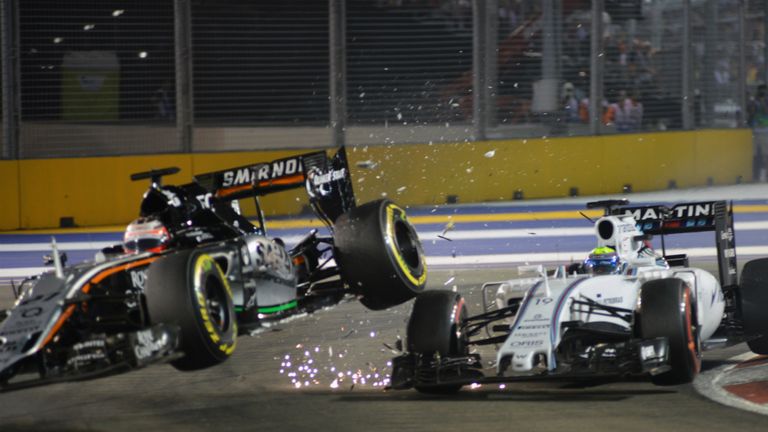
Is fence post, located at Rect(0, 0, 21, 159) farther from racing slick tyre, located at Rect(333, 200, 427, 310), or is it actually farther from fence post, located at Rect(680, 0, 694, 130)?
fence post, located at Rect(680, 0, 694, 130)

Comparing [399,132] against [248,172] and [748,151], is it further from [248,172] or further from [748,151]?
[248,172]

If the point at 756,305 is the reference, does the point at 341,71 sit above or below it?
above

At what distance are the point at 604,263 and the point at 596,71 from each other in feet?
41.6

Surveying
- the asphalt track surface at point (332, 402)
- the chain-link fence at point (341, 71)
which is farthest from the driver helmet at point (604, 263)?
the chain-link fence at point (341, 71)

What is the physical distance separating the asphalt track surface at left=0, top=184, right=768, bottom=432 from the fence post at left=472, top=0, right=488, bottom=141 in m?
10.2

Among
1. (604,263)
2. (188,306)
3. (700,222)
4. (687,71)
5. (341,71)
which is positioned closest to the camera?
(188,306)

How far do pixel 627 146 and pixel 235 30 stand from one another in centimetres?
723

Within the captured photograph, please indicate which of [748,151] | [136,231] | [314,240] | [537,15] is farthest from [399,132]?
[136,231]

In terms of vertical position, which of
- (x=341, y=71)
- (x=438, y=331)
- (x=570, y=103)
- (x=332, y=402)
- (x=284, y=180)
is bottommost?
(x=332, y=402)

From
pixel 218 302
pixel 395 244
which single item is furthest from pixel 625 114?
pixel 218 302

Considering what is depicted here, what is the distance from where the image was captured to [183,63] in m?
19.2

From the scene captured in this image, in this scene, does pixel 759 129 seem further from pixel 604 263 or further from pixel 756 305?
pixel 604 263

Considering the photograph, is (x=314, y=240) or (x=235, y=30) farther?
(x=235, y=30)

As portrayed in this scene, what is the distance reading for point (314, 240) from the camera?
432 inches
